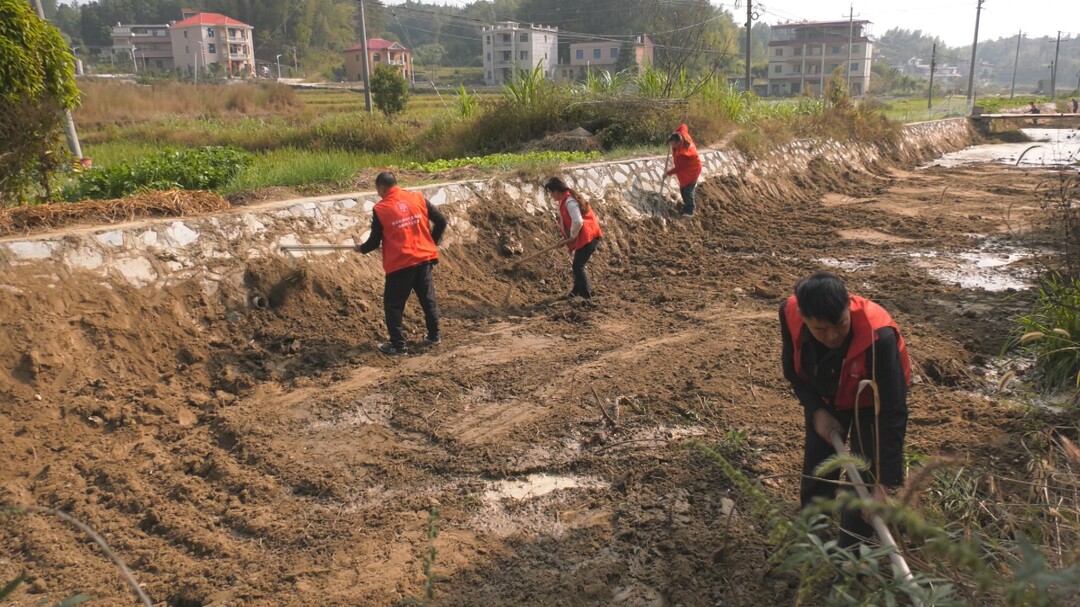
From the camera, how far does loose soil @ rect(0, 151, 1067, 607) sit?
370 centimetres

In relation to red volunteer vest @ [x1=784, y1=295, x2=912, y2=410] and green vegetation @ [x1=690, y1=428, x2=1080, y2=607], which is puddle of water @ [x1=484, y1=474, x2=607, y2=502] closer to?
green vegetation @ [x1=690, y1=428, x2=1080, y2=607]

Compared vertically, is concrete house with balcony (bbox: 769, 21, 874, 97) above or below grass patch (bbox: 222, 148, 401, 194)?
above

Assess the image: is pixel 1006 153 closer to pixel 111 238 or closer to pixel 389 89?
pixel 389 89

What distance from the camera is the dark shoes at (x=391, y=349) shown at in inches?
263

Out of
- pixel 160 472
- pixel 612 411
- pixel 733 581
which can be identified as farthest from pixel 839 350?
pixel 160 472

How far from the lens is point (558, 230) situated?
9.74 meters

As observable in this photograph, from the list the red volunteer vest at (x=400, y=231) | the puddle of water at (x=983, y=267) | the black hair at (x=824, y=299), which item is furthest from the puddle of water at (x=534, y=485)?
the puddle of water at (x=983, y=267)

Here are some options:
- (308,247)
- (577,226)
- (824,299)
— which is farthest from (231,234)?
(824,299)

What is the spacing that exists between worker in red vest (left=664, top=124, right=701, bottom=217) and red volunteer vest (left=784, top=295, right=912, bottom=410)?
26.8 feet

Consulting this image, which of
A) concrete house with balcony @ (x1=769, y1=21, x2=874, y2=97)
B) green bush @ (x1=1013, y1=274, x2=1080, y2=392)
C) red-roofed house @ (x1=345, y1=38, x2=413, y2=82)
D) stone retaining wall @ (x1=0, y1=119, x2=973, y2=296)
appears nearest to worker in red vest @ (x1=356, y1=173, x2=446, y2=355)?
stone retaining wall @ (x1=0, y1=119, x2=973, y2=296)

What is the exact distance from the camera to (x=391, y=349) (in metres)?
6.71

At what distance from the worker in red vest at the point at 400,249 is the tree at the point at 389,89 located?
21884mm

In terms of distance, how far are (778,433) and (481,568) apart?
7.76 ft

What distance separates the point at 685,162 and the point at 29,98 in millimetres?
8295
